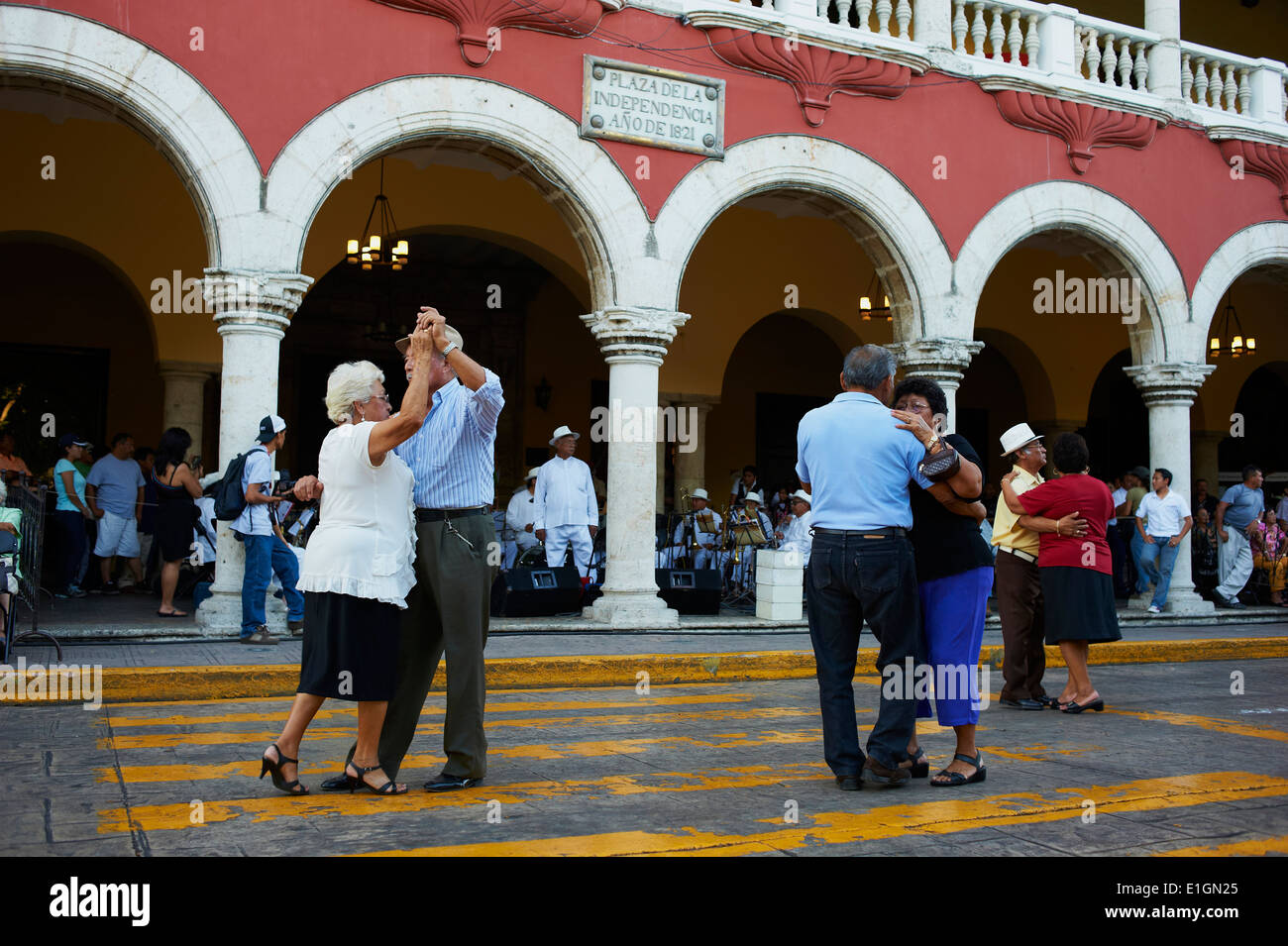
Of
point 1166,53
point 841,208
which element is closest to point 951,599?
point 841,208

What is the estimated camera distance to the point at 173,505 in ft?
34.0

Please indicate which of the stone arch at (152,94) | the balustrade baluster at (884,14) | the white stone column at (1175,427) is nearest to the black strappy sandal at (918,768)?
the stone arch at (152,94)

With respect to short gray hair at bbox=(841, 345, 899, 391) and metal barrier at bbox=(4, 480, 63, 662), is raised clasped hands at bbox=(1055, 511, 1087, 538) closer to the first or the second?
short gray hair at bbox=(841, 345, 899, 391)

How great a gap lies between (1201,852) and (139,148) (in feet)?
42.8

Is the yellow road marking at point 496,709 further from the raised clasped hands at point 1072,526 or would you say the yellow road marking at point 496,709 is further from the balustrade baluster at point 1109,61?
the balustrade baluster at point 1109,61

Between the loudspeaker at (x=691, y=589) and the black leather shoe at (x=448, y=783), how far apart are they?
23.7ft

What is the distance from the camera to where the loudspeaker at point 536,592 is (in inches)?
448

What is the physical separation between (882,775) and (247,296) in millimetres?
7013

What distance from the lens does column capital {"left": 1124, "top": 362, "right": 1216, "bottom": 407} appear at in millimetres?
14055

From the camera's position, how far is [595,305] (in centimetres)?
1137

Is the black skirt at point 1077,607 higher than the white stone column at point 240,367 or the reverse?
the reverse

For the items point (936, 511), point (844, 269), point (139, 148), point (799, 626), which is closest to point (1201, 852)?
point (936, 511)
